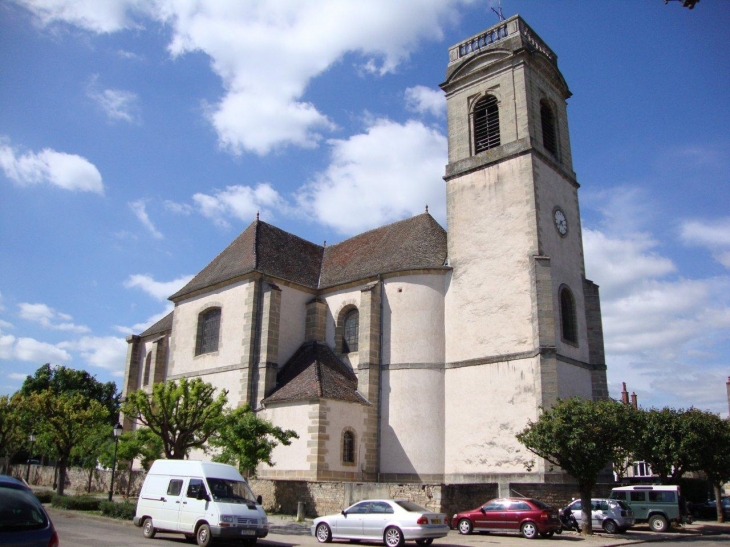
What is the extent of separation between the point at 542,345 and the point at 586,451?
17.8 ft

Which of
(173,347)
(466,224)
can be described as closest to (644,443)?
(466,224)

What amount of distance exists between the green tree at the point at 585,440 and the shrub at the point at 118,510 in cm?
1284

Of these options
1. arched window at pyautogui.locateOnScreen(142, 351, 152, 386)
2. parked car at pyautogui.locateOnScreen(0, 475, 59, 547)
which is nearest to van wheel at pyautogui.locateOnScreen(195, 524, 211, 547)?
parked car at pyautogui.locateOnScreen(0, 475, 59, 547)

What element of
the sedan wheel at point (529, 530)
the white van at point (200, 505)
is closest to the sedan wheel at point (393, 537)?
the white van at point (200, 505)

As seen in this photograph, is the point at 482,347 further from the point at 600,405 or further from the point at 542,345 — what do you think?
the point at 600,405

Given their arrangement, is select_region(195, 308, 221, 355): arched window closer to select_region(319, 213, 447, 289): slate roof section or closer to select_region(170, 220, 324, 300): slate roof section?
select_region(170, 220, 324, 300): slate roof section

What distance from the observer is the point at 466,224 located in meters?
28.4

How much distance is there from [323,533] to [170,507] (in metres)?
4.00

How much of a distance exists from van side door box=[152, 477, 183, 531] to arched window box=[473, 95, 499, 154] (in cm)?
2058

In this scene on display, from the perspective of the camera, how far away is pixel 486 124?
97.8 ft

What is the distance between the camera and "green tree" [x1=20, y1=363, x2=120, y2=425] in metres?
57.2

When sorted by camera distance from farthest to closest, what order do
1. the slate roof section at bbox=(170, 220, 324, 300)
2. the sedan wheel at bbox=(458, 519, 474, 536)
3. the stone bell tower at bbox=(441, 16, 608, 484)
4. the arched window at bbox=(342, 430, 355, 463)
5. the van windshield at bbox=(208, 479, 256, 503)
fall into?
Result: the slate roof section at bbox=(170, 220, 324, 300), the arched window at bbox=(342, 430, 355, 463), the stone bell tower at bbox=(441, 16, 608, 484), the sedan wheel at bbox=(458, 519, 474, 536), the van windshield at bbox=(208, 479, 256, 503)

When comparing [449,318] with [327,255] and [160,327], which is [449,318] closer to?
[327,255]

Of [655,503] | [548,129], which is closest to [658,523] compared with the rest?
[655,503]
